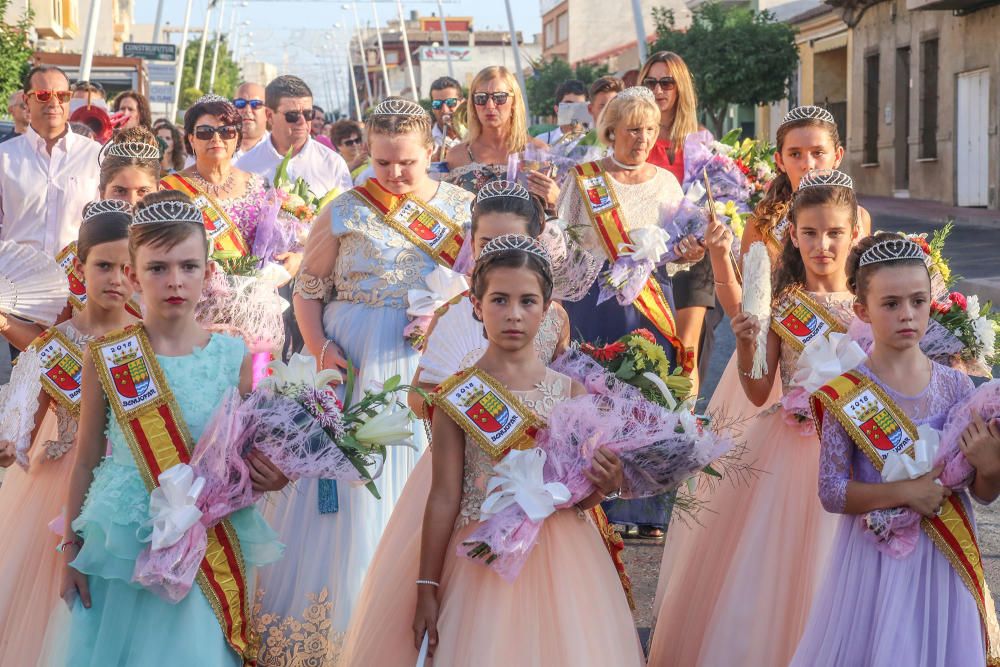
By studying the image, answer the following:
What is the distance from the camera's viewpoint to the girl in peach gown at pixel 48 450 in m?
4.28

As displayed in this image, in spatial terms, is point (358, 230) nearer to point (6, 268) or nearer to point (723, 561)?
point (6, 268)

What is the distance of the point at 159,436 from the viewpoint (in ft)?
12.5

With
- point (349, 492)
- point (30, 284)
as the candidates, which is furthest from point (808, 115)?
point (30, 284)

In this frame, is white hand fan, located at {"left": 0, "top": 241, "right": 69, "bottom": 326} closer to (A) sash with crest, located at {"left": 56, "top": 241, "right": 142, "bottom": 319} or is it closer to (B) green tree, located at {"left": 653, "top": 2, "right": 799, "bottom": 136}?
(A) sash with crest, located at {"left": 56, "top": 241, "right": 142, "bottom": 319}

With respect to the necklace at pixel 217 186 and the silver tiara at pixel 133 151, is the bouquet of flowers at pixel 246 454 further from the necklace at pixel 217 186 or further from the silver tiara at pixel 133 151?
the necklace at pixel 217 186

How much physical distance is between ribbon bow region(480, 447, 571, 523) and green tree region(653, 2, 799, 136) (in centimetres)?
2871

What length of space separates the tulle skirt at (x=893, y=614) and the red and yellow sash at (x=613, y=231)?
2.39m

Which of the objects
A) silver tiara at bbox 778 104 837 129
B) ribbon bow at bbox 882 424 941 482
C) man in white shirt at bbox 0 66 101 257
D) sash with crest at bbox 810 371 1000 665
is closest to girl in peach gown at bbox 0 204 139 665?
sash with crest at bbox 810 371 1000 665

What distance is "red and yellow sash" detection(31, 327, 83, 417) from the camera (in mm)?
4473

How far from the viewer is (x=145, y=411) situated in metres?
3.82

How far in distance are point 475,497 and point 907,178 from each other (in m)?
31.3

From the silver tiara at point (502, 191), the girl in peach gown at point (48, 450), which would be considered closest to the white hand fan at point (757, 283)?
the silver tiara at point (502, 191)

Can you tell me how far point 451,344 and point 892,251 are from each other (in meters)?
1.35

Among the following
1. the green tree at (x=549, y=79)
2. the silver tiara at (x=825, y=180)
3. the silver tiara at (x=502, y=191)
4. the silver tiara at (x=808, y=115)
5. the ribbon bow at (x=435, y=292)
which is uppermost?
the green tree at (x=549, y=79)
